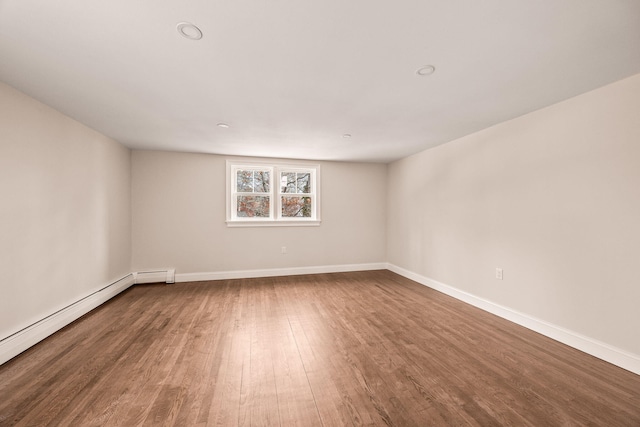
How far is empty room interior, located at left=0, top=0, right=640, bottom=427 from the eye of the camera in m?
1.47

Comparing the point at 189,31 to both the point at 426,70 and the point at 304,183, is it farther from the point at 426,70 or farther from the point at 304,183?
the point at 304,183

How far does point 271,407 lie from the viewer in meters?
1.56

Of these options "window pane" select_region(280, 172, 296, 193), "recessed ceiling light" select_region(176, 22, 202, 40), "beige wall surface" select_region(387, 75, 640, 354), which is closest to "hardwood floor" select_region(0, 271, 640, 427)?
"beige wall surface" select_region(387, 75, 640, 354)

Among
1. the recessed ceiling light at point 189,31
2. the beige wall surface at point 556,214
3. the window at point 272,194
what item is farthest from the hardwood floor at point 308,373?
the recessed ceiling light at point 189,31

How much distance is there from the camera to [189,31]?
1.46m

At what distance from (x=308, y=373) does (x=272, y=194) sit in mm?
3464

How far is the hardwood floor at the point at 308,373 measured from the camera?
1.50m

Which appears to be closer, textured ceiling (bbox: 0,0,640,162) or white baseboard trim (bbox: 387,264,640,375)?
textured ceiling (bbox: 0,0,640,162)

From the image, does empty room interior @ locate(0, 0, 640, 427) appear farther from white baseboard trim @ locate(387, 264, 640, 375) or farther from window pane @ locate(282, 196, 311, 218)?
window pane @ locate(282, 196, 311, 218)

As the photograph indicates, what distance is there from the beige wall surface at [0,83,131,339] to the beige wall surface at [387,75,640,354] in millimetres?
4772

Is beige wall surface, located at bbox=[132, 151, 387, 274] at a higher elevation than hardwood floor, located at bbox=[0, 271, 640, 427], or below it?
higher

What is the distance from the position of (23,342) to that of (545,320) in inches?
190

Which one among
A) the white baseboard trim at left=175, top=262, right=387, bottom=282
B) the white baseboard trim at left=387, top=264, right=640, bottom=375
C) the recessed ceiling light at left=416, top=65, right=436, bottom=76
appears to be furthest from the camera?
the white baseboard trim at left=175, top=262, right=387, bottom=282

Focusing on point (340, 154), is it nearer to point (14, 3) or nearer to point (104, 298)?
point (14, 3)
